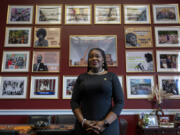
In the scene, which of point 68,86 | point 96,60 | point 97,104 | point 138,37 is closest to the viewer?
point 97,104

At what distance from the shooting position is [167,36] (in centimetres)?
381

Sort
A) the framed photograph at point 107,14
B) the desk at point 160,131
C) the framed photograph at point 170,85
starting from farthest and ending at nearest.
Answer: the framed photograph at point 107,14 → the framed photograph at point 170,85 → the desk at point 160,131

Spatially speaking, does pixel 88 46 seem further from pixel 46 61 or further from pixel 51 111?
pixel 51 111

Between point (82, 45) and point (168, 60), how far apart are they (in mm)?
2067

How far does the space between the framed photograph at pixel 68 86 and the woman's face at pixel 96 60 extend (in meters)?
2.09

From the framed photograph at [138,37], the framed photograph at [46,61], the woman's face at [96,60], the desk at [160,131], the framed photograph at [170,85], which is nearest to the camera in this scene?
the woman's face at [96,60]

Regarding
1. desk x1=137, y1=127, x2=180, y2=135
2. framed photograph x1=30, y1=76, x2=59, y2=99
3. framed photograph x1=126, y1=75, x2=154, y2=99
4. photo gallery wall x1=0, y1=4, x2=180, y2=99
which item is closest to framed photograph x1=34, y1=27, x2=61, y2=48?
photo gallery wall x1=0, y1=4, x2=180, y2=99

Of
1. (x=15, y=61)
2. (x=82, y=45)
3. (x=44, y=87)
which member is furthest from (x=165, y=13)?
(x=15, y=61)

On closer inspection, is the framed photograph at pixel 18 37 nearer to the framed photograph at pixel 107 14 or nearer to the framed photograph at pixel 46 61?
the framed photograph at pixel 46 61

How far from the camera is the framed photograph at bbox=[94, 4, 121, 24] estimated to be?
387 centimetres

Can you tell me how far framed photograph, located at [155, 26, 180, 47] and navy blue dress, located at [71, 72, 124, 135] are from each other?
2.82 meters

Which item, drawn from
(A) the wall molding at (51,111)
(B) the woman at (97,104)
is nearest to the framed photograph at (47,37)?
(A) the wall molding at (51,111)

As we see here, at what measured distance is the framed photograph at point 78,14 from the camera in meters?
3.88

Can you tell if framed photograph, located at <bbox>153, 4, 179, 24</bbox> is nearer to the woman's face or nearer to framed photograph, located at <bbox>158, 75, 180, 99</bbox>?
framed photograph, located at <bbox>158, 75, 180, 99</bbox>
